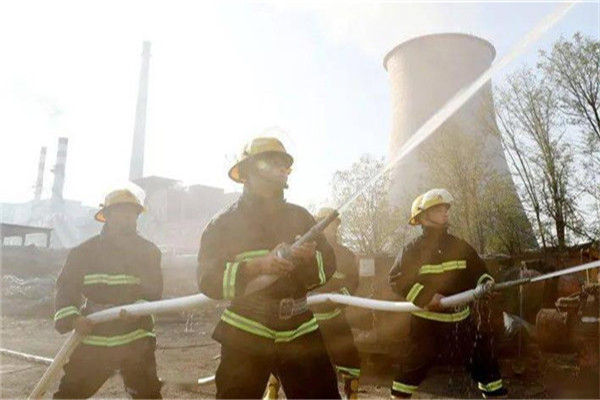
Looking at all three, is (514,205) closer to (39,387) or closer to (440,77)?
(440,77)

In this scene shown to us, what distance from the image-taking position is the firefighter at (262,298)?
2.37m

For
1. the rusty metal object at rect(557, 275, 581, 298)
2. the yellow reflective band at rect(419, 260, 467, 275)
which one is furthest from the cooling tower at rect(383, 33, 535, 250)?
the yellow reflective band at rect(419, 260, 467, 275)

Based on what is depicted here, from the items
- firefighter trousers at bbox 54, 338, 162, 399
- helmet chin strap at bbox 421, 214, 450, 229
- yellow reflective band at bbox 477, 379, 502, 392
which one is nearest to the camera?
firefighter trousers at bbox 54, 338, 162, 399

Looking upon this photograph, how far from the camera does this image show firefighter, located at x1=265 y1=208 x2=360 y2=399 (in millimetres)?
4711

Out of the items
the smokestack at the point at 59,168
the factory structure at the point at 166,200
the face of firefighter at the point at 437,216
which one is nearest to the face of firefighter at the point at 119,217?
the face of firefighter at the point at 437,216

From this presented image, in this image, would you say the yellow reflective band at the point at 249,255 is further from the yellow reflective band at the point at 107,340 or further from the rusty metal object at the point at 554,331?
the rusty metal object at the point at 554,331

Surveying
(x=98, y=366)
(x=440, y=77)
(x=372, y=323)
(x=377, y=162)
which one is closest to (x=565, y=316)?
(x=372, y=323)

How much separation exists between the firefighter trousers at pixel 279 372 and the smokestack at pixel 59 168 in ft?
172

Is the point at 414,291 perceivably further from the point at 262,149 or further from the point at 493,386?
the point at 262,149

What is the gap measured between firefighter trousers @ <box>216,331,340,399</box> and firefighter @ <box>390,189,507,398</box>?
1.67 m

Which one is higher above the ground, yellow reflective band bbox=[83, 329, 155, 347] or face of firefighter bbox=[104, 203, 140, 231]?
face of firefighter bbox=[104, 203, 140, 231]

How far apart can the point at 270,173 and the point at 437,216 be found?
2.16 metres

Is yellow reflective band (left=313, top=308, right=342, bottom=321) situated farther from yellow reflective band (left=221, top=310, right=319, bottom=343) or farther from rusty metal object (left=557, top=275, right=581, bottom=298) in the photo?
rusty metal object (left=557, top=275, right=581, bottom=298)

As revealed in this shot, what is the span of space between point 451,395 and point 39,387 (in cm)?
413
